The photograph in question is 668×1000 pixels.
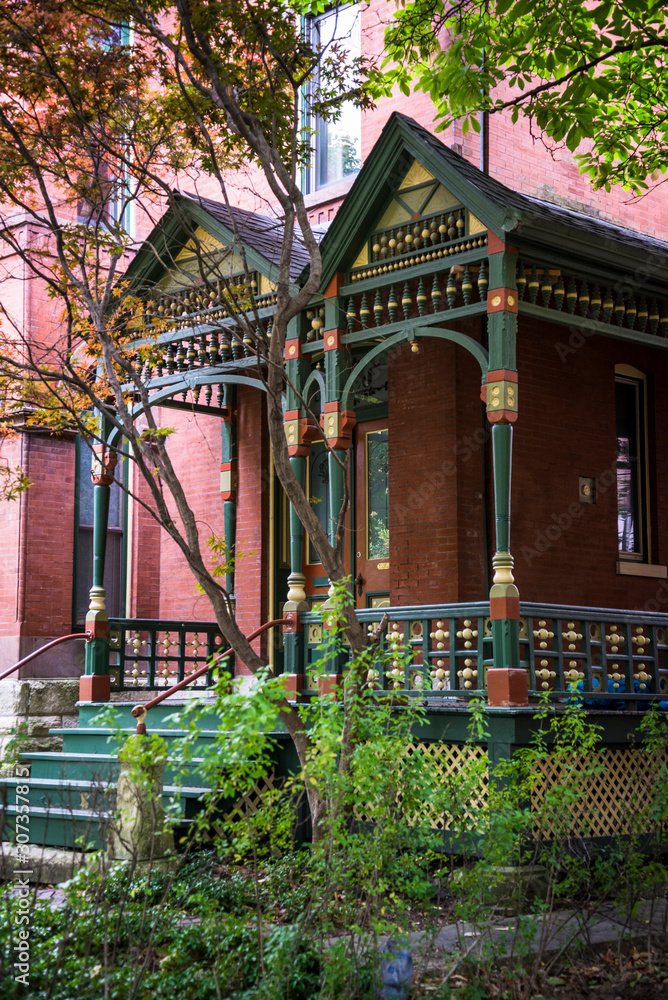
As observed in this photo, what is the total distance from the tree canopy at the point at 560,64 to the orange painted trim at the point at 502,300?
1.52m

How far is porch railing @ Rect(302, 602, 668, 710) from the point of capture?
8406mm

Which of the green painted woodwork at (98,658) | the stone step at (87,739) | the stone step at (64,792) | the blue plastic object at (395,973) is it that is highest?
the green painted woodwork at (98,658)

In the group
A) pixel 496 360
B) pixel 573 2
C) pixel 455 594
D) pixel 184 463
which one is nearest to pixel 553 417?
pixel 455 594

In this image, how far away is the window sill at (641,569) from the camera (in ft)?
38.4

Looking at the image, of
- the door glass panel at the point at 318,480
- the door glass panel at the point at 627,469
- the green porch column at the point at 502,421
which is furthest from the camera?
the door glass panel at the point at 318,480

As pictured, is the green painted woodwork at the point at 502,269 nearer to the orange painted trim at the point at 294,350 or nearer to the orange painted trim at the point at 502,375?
the orange painted trim at the point at 502,375

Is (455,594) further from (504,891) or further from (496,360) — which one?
(504,891)

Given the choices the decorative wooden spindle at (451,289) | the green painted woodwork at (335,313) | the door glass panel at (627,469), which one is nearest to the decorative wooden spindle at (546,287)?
the decorative wooden spindle at (451,289)

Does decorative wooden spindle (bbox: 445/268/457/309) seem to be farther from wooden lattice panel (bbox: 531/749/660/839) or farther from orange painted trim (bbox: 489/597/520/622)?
Result: wooden lattice panel (bbox: 531/749/660/839)

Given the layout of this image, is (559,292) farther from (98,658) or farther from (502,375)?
(98,658)

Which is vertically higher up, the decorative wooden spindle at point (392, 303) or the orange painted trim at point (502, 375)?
the decorative wooden spindle at point (392, 303)

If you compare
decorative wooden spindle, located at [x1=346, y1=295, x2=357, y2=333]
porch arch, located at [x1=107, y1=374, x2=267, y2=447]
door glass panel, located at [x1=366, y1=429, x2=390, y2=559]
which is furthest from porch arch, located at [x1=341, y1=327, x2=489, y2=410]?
door glass panel, located at [x1=366, y1=429, x2=390, y2=559]

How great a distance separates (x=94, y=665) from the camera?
447 inches

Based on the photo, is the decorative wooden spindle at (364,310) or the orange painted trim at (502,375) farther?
the decorative wooden spindle at (364,310)
